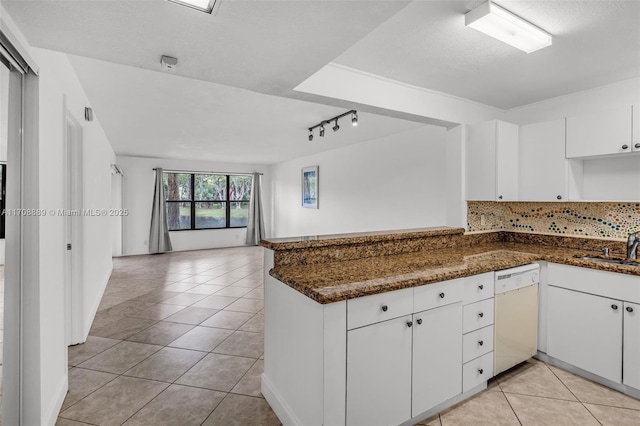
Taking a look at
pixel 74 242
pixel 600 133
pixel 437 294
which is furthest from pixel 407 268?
pixel 74 242

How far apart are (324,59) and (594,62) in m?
2.01

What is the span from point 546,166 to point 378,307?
7.60 feet

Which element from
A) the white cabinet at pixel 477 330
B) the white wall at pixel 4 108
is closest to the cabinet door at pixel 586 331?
the white cabinet at pixel 477 330

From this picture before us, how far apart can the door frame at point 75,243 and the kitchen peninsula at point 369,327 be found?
193cm

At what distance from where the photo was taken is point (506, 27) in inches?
70.6

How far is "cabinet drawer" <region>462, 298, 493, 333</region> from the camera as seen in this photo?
2076mm

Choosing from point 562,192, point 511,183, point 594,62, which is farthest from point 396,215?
point 594,62

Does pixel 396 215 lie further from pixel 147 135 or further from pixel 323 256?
pixel 147 135

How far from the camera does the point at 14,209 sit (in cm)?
154

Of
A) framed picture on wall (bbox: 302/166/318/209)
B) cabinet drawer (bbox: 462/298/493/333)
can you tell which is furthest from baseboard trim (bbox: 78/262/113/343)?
framed picture on wall (bbox: 302/166/318/209)

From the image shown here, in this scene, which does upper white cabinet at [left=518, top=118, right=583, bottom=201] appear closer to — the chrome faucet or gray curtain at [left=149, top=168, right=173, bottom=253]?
the chrome faucet

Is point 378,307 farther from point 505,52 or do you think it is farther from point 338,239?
point 505,52

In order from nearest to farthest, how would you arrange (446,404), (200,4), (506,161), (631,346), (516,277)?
(200,4), (446,404), (631,346), (516,277), (506,161)

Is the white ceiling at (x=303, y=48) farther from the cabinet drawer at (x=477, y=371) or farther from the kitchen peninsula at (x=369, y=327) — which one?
the cabinet drawer at (x=477, y=371)
